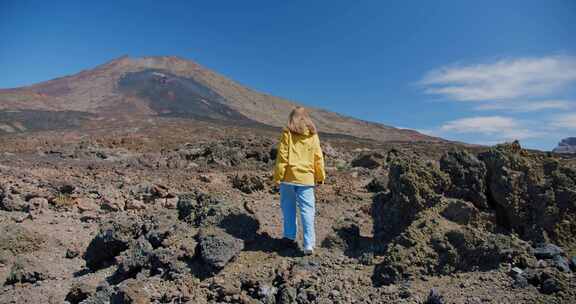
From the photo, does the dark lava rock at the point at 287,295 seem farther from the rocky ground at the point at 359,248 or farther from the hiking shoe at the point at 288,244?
the hiking shoe at the point at 288,244

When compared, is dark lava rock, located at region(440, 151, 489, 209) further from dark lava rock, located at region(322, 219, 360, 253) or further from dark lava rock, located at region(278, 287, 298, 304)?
dark lava rock, located at region(278, 287, 298, 304)

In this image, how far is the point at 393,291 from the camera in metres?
3.58

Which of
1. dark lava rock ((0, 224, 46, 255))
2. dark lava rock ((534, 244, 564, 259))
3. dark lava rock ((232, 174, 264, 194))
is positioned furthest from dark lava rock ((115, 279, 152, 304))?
dark lava rock ((232, 174, 264, 194))

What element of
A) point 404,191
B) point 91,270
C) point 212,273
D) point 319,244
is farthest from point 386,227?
point 91,270

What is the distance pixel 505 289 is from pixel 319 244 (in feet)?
7.13

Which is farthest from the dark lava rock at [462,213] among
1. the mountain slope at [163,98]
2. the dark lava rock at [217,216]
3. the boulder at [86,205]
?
the mountain slope at [163,98]

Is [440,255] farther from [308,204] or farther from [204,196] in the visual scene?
[204,196]

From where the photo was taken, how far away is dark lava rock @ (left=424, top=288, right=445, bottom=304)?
329 centimetres

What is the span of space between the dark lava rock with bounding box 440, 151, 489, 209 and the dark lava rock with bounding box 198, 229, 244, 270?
2.55 m

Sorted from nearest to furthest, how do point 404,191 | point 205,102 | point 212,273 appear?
point 212,273 → point 404,191 → point 205,102

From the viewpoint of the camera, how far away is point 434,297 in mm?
3342

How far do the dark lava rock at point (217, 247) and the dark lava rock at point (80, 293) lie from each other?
4.06 feet

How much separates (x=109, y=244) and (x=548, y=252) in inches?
188

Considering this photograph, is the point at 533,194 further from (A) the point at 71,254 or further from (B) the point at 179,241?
(A) the point at 71,254
